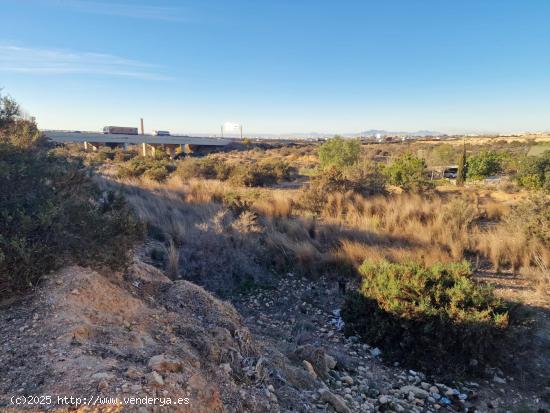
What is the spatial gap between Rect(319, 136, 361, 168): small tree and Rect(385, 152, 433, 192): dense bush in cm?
701

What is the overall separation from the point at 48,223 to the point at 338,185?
10334 mm

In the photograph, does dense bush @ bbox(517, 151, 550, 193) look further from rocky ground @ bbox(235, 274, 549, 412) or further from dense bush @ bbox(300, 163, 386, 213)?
rocky ground @ bbox(235, 274, 549, 412)

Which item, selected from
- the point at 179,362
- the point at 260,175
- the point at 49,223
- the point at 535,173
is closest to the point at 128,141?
→ the point at 260,175

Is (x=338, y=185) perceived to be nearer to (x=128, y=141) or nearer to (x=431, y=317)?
(x=431, y=317)

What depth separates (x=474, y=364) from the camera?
407 centimetres

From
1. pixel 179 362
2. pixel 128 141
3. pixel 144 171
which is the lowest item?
pixel 179 362

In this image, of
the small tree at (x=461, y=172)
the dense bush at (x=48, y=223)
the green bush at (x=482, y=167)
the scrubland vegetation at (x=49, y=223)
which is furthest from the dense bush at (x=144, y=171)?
the green bush at (x=482, y=167)

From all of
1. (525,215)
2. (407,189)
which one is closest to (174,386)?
(525,215)

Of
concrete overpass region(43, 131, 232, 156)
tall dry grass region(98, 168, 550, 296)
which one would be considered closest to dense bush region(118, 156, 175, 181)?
tall dry grass region(98, 168, 550, 296)

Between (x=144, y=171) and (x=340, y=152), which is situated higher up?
(x=340, y=152)

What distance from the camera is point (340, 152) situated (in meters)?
24.1

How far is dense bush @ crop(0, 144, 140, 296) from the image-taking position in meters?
3.06

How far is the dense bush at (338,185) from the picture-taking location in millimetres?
11752

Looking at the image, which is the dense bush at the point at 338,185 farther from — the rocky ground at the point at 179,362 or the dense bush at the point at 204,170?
the dense bush at the point at 204,170
